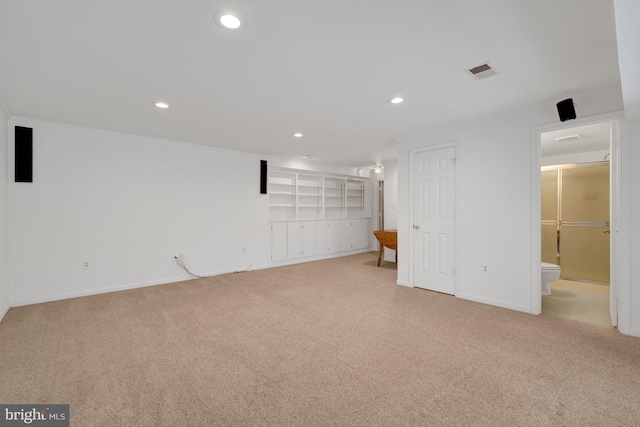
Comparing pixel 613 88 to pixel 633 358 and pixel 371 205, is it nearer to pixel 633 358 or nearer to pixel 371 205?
pixel 633 358

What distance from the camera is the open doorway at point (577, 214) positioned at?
12.9ft

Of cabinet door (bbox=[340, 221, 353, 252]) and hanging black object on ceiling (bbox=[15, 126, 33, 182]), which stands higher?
hanging black object on ceiling (bbox=[15, 126, 33, 182])

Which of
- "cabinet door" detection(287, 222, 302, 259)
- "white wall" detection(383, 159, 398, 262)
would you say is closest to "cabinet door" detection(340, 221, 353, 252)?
"white wall" detection(383, 159, 398, 262)

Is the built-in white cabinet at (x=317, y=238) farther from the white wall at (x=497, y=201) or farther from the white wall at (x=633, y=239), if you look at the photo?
the white wall at (x=633, y=239)

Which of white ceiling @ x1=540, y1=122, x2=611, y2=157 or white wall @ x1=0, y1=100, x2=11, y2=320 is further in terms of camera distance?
white ceiling @ x1=540, y1=122, x2=611, y2=157

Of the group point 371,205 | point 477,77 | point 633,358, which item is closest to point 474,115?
point 477,77

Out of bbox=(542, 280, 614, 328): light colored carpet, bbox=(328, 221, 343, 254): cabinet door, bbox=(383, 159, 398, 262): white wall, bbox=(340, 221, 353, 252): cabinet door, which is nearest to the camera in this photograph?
bbox=(542, 280, 614, 328): light colored carpet

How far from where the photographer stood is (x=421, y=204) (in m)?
4.15

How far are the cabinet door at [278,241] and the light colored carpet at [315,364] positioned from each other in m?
2.45

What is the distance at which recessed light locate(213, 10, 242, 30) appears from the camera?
1647 millimetres

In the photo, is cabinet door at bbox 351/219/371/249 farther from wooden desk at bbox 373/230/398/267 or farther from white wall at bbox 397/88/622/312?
white wall at bbox 397/88/622/312

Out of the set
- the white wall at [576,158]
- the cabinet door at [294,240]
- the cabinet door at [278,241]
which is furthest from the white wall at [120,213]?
the white wall at [576,158]

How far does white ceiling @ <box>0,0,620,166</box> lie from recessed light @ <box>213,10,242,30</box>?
0.06 meters

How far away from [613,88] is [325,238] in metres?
5.36
